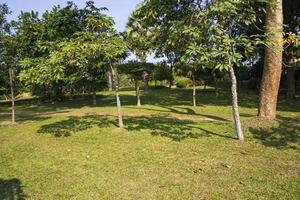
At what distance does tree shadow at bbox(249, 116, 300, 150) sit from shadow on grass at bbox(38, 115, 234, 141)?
120cm

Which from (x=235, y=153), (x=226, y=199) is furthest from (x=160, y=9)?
(x=226, y=199)

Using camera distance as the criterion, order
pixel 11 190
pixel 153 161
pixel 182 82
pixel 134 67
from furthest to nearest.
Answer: pixel 182 82
pixel 134 67
pixel 153 161
pixel 11 190

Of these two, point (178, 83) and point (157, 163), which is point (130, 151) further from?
point (178, 83)

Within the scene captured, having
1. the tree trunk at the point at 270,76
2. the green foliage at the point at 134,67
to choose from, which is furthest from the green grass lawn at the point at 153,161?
the green foliage at the point at 134,67

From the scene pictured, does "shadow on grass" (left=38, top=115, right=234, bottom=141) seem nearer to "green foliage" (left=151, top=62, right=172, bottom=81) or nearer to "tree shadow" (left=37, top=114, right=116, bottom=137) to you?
"tree shadow" (left=37, top=114, right=116, bottom=137)

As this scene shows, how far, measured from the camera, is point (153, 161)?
30.2 feet

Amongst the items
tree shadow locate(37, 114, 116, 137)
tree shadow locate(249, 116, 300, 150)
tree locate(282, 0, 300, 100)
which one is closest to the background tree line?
tree shadow locate(249, 116, 300, 150)

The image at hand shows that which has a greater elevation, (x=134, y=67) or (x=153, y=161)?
(x=134, y=67)

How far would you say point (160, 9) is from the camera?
37.7 ft

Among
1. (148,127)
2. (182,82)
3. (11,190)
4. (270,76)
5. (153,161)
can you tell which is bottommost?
(11,190)

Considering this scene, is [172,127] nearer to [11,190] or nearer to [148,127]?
[148,127]

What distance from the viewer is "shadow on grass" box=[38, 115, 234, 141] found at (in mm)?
12172

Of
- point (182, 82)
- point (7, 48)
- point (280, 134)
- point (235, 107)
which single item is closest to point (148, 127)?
point (235, 107)

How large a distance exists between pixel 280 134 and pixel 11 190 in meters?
8.38
